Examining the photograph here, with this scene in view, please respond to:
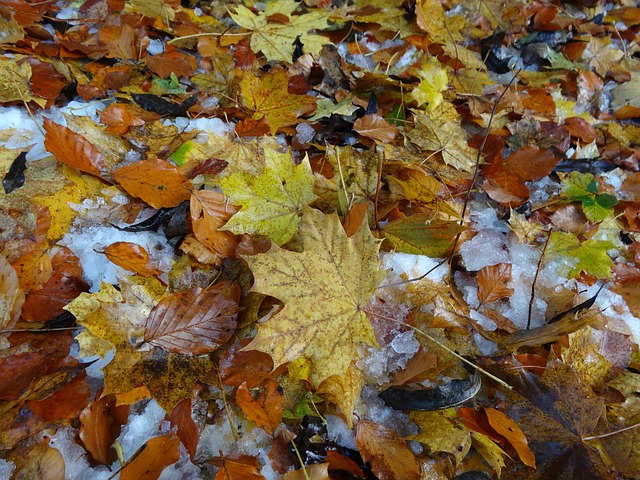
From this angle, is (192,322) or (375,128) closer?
(192,322)

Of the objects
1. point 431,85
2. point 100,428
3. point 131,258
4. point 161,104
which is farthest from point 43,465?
point 431,85

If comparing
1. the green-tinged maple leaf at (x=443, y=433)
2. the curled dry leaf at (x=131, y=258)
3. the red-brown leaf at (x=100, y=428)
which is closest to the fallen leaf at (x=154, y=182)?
the curled dry leaf at (x=131, y=258)

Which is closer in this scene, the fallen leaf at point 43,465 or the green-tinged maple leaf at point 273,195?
the fallen leaf at point 43,465

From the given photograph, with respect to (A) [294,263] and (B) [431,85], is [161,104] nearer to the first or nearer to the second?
(A) [294,263]

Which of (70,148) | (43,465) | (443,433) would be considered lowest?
(43,465)

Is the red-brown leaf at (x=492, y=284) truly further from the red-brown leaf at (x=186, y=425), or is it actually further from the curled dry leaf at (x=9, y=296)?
the curled dry leaf at (x=9, y=296)

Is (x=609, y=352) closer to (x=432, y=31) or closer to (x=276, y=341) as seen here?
(x=276, y=341)

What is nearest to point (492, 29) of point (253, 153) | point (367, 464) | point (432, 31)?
point (432, 31)
